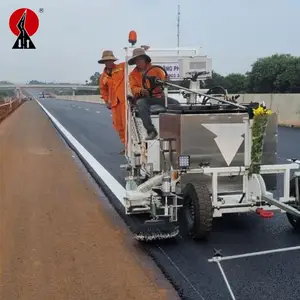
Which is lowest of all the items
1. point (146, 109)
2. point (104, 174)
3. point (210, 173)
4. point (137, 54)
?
point (104, 174)

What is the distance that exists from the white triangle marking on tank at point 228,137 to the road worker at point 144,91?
1259mm

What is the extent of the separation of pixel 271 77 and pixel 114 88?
36417mm

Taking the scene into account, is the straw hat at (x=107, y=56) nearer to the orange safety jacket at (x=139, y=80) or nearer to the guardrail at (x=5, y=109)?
the orange safety jacket at (x=139, y=80)

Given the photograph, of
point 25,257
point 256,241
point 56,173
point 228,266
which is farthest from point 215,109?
point 56,173

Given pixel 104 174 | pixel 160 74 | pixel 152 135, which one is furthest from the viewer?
pixel 104 174

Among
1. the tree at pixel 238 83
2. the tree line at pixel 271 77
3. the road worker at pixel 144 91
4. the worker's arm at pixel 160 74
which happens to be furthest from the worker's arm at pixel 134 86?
the tree at pixel 238 83

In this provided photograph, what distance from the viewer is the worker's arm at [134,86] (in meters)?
7.99

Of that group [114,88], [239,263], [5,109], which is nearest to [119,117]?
[114,88]

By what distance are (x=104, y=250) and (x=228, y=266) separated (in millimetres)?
1391

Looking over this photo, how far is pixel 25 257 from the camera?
5574 millimetres

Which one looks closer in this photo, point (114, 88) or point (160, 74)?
point (160, 74)

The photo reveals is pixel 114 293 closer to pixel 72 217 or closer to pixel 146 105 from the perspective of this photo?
pixel 72 217

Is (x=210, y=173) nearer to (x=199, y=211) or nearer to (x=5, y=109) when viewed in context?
(x=199, y=211)

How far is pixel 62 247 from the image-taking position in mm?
5910
